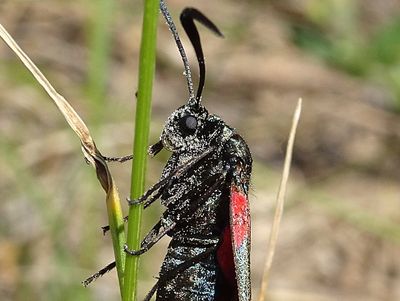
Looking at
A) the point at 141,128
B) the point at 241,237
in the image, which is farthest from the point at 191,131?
the point at 141,128

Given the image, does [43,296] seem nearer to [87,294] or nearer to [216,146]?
[87,294]

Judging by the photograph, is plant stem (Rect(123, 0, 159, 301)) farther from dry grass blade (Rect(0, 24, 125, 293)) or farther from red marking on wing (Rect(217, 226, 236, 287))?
red marking on wing (Rect(217, 226, 236, 287))

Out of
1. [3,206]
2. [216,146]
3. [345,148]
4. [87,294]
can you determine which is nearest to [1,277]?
[3,206]

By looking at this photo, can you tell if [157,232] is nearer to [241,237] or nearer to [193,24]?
[241,237]

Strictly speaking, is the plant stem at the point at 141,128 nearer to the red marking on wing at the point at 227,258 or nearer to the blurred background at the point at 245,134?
the red marking on wing at the point at 227,258

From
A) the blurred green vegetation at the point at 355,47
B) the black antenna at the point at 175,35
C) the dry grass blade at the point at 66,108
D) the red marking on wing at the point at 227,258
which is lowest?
the red marking on wing at the point at 227,258

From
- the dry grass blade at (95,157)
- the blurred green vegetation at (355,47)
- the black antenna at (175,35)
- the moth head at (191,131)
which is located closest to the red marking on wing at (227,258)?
the moth head at (191,131)

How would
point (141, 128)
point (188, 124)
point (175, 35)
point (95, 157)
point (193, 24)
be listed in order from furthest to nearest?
1. point (188, 124)
2. point (175, 35)
3. point (193, 24)
4. point (95, 157)
5. point (141, 128)

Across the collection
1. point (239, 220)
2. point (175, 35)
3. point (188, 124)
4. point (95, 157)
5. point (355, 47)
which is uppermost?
point (355, 47)
